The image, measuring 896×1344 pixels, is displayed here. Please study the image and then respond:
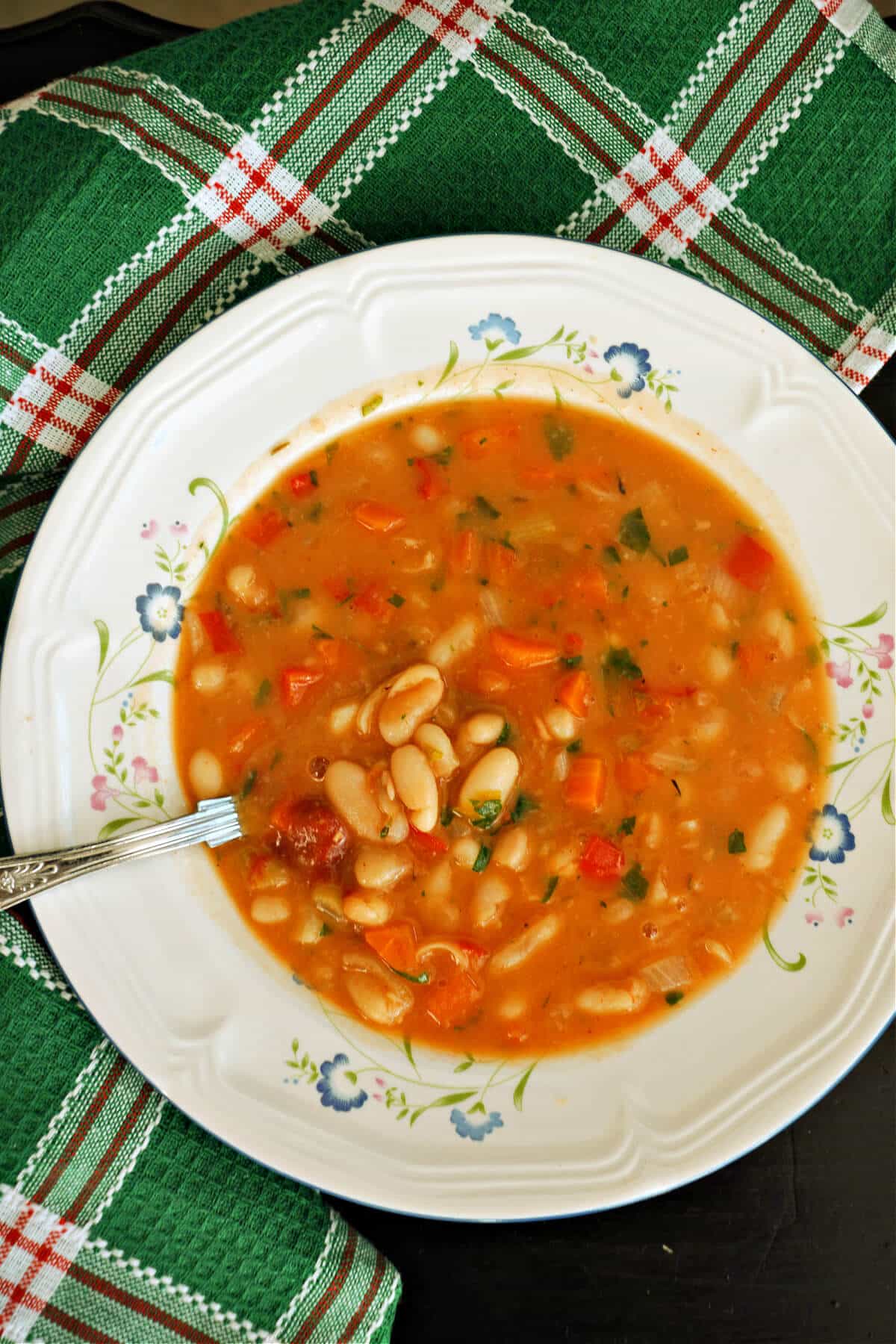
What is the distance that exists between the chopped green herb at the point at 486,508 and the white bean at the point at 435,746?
0.68 meters

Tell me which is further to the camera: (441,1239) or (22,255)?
(441,1239)

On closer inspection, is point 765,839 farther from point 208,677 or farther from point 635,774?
point 208,677

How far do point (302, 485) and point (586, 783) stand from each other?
4.14 feet

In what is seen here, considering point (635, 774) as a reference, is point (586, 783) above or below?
below

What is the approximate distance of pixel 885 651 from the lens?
3.22 metres

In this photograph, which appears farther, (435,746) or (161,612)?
(161,612)

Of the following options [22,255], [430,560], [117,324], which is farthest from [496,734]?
[22,255]

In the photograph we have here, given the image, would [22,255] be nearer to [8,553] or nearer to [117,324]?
[117,324]

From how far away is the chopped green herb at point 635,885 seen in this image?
10.3 ft

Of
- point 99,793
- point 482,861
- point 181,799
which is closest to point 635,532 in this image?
point 482,861

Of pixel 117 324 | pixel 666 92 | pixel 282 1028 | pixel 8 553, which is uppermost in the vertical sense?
pixel 666 92

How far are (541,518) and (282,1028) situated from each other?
Result: 68.2 inches

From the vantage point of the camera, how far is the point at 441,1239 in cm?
327

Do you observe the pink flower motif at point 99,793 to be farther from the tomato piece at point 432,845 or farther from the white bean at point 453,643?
the white bean at point 453,643
